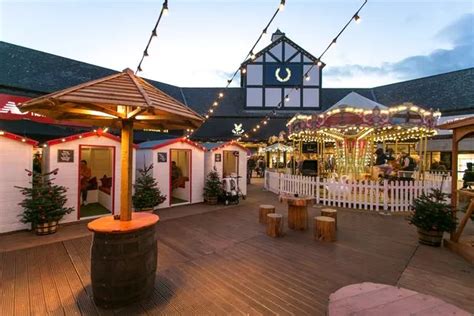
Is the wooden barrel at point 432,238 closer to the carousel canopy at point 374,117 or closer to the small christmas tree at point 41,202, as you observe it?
the carousel canopy at point 374,117

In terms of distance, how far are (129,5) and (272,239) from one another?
5.72 metres

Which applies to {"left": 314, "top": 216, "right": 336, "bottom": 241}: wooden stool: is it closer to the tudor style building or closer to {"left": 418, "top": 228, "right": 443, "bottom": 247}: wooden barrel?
{"left": 418, "top": 228, "right": 443, "bottom": 247}: wooden barrel

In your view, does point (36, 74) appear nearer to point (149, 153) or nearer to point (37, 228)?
point (149, 153)

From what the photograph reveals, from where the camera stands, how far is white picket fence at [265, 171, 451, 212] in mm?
7816

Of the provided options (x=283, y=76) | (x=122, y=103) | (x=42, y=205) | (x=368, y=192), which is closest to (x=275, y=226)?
(x=122, y=103)

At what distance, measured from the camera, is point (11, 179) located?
5.60 meters

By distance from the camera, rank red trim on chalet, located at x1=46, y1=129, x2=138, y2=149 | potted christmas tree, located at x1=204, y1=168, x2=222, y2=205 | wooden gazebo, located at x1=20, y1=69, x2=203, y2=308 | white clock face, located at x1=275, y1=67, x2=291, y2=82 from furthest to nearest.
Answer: white clock face, located at x1=275, y1=67, x2=291, y2=82 < potted christmas tree, located at x1=204, y1=168, x2=222, y2=205 < red trim on chalet, located at x1=46, y1=129, x2=138, y2=149 < wooden gazebo, located at x1=20, y1=69, x2=203, y2=308

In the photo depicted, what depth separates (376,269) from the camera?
12.5ft

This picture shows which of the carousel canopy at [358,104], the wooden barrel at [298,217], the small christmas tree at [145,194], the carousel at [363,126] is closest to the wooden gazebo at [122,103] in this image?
the wooden barrel at [298,217]

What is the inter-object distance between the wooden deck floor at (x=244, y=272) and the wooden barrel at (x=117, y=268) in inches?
6.6

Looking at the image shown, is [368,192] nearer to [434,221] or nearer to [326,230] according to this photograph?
[434,221]

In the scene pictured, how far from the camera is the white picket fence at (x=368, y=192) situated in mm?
7816

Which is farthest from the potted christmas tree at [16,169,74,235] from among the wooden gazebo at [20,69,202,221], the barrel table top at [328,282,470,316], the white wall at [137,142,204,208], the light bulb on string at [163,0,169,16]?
the barrel table top at [328,282,470,316]

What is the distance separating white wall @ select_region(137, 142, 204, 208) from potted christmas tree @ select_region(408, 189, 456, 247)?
6.84m
